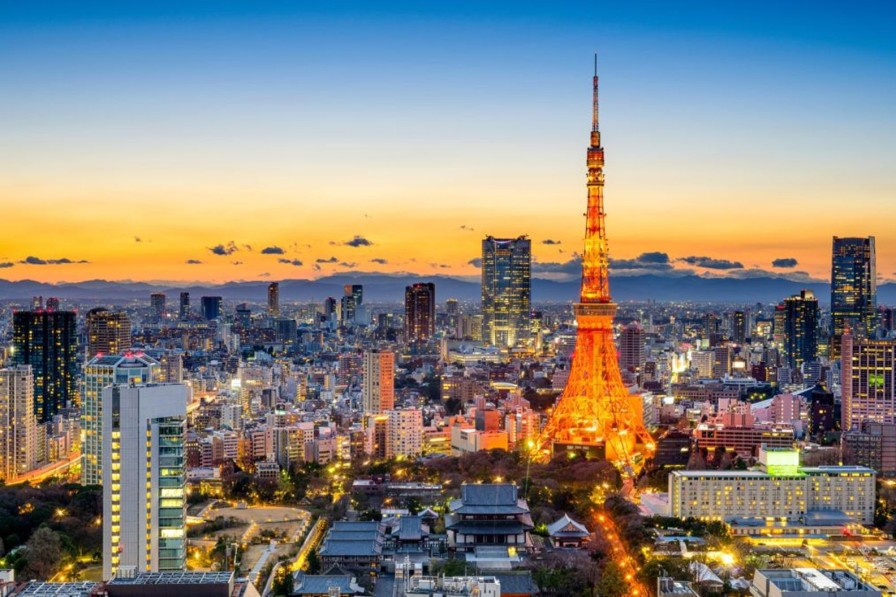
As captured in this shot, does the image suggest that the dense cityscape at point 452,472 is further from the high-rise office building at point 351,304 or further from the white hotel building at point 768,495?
the high-rise office building at point 351,304

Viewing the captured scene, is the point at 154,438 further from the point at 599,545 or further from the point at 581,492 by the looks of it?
the point at 581,492

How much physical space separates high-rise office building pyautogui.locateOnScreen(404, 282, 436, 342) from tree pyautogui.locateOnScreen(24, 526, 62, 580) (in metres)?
40.8

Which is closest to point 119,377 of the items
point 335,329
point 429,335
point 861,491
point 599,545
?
point 599,545

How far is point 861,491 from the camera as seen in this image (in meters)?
17.6

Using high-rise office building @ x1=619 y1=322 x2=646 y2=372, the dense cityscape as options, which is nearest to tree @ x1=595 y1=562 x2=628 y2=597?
the dense cityscape

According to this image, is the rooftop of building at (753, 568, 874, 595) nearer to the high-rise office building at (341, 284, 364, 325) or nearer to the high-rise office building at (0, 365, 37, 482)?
the high-rise office building at (0, 365, 37, 482)

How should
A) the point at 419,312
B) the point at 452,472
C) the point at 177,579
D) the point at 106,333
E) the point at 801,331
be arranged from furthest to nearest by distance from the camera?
the point at 419,312
the point at 801,331
the point at 106,333
the point at 452,472
the point at 177,579

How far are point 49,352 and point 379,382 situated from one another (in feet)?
28.5

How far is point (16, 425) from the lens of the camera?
74.6 feet

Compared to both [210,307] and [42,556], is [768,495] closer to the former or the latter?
[42,556]

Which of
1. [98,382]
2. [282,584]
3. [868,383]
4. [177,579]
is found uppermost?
[98,382]

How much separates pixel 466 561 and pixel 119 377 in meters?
4.95

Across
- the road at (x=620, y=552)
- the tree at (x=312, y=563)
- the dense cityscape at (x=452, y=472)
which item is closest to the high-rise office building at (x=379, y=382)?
the dense cityscape at (x=452, y=472)

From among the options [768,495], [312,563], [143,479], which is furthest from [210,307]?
[143,479]
